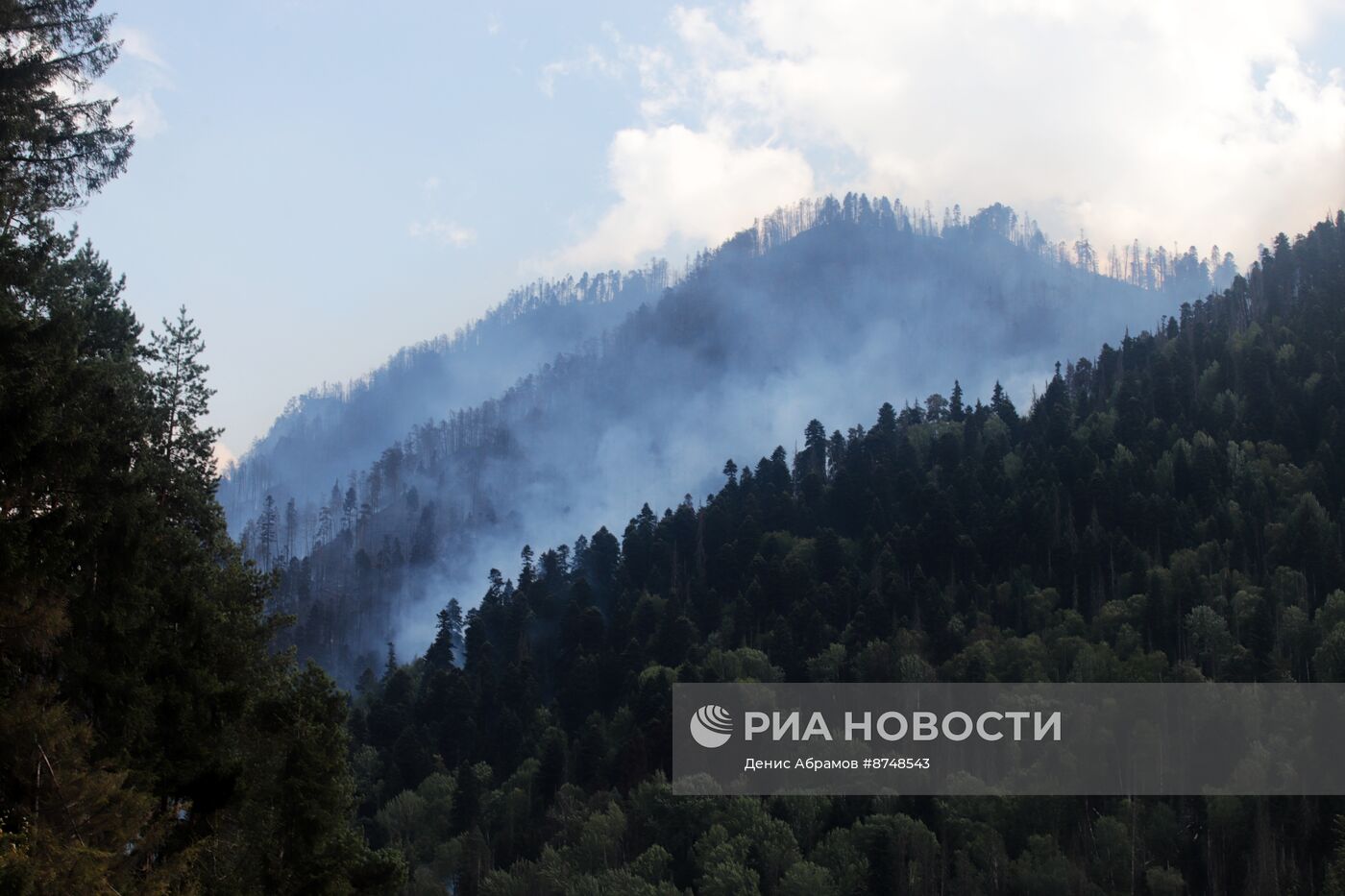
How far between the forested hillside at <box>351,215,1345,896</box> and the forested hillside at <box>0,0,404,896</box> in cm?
4008

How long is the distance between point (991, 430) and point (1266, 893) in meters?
58.2

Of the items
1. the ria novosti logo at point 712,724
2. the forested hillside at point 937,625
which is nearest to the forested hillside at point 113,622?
the forested hillside at point 937,625

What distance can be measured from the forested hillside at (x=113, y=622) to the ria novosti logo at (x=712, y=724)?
5089cm

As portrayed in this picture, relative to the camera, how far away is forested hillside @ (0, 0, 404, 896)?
1580 cm

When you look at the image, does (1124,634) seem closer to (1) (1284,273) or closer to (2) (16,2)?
(1) (1284,273)

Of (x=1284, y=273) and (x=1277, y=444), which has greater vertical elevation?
(x=1284, y=273)

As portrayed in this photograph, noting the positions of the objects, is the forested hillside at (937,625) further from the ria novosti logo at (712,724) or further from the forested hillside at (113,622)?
the forested hillside at (113,622)

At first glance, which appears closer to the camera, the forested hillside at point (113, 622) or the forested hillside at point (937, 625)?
the forested hillside at point (113, 622)

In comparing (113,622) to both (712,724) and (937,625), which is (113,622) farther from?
(937,625)

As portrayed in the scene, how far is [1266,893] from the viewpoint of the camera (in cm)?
6119

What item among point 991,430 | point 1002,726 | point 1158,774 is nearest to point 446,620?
point 991,430

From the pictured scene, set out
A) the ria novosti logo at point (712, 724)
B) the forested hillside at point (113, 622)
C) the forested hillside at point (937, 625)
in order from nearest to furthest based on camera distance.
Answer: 1. the forested hillside at point (113, 622)
2. the forested hillside at point (937, 625)
3. the ria novosti logo at point (712, 724)

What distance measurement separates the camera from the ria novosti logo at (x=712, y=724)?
256 ft

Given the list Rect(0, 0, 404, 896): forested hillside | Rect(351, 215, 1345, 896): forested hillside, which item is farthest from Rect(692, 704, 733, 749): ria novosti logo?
Rect(0, 0, 404, 896): forested hillside
